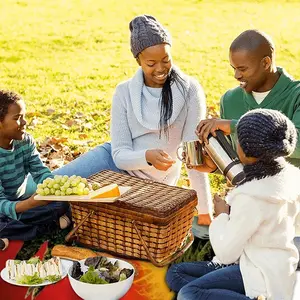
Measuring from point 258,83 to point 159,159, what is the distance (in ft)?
2.08

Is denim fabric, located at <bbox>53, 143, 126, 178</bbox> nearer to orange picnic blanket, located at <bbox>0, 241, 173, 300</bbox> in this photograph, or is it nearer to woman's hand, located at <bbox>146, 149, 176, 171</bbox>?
woman's hand, located at <bbox>146, 149, 176, 171</bbox>

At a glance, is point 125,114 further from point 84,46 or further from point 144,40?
point 84,46

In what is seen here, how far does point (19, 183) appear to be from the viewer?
3.63m

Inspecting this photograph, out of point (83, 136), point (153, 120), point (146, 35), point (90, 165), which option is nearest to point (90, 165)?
point (90, 165)

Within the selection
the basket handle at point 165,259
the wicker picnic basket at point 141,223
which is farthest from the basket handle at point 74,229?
the basket handle at point 165,259

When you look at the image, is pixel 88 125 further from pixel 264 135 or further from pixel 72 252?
pixel 264 135

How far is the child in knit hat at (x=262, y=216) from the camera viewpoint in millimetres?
2510

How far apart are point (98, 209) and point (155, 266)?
0.39 metres

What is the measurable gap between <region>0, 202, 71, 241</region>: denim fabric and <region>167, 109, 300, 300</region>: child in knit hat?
117 centimetres

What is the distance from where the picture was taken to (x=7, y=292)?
3102 millimetres

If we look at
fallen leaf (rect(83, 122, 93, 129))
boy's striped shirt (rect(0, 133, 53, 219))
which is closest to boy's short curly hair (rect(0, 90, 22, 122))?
boy's striped shirt (rect(0, 133, 53, 219))

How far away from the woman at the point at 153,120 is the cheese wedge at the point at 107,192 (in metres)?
0.49

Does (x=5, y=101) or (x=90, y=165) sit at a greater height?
(x=5, y=101)

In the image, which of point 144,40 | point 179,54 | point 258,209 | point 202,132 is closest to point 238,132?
point 258,209
